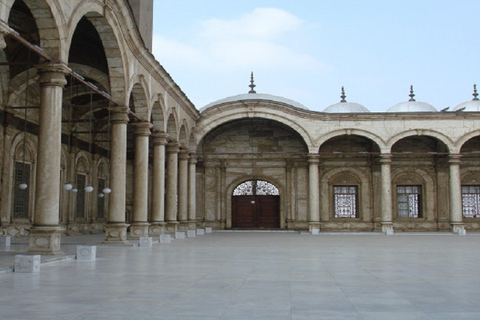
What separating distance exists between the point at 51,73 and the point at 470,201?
23.8 metres

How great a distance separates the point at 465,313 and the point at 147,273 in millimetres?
5080

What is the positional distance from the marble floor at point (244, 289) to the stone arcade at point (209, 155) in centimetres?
655

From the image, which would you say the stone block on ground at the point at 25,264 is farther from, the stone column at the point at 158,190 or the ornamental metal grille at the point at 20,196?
the stone column at the point at 158,190

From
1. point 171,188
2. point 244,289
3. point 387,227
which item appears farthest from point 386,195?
point 244,289

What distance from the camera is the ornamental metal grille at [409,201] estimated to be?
28766 millimetres

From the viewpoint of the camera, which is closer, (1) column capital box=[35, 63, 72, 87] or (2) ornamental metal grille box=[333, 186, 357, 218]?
(1) column capital box=[35, 63, 72, 87]

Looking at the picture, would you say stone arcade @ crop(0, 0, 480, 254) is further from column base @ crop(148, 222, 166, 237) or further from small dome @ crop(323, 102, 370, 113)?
small dome @ crop(323, 102, 370, 113)

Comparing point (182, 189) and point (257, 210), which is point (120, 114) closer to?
point (182, 189)

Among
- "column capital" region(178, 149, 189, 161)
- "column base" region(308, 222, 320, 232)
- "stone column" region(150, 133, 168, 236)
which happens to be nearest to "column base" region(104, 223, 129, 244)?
"stone column" region(150, 133, 168, 236)

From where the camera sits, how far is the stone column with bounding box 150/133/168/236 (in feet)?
64.2

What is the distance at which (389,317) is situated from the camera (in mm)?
5363

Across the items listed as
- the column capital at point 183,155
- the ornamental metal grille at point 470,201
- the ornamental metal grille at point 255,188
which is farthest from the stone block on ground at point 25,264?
the ornamental metal grille at point 470,201

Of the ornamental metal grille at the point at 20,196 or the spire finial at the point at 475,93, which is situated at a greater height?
the spire finial at the point at 475,93

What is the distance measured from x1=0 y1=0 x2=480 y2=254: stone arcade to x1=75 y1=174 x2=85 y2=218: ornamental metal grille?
0.22 feet
